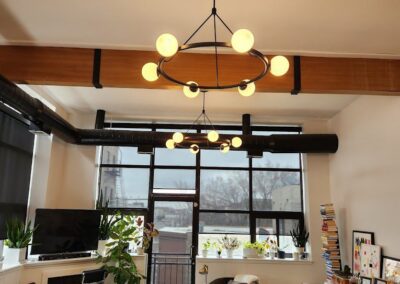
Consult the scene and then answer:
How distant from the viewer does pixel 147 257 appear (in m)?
6.52

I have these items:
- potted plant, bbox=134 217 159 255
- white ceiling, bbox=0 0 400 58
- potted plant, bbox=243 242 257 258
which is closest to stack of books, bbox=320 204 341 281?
potted plant, bbox=243 242 257 258

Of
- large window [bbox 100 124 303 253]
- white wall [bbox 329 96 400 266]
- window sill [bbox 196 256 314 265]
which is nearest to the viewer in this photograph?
white wall [bbox 329 96 400 266]

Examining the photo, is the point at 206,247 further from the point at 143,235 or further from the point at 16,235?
the point at 16,235

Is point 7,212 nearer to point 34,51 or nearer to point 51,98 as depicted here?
point 51,98

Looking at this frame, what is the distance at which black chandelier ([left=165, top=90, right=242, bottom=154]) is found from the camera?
4.60 metres

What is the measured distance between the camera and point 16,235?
15.8 feet

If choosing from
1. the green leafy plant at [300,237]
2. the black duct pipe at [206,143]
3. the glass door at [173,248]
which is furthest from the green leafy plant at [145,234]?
the green leafy plant at [300,237]

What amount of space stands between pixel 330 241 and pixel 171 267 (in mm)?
3082

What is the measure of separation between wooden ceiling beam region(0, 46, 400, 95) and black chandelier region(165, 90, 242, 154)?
0.45 metres

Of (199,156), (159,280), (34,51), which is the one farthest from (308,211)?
(34,51)

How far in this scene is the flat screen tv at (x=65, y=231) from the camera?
17.7 ft

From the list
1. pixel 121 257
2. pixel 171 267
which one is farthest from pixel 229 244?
pixel 121 257

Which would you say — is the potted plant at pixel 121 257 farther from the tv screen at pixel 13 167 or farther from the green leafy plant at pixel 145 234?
the tv screen at pixel 13 167

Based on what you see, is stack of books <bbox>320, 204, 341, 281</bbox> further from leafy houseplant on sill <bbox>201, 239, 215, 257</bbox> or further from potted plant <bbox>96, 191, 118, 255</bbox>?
potted plant <bbox>96, 191, 118, 255</bbox>
